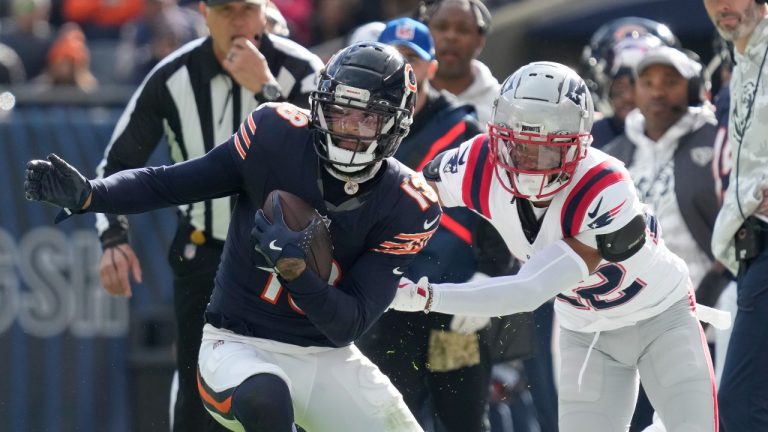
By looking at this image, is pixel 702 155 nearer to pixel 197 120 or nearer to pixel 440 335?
pixel 440 335

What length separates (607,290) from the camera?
513 cm

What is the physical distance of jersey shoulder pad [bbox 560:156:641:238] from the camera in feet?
16.0

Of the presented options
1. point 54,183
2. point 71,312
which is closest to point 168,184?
point 54,183

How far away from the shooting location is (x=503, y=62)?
447 inches

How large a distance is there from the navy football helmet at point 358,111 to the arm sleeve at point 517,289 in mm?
470

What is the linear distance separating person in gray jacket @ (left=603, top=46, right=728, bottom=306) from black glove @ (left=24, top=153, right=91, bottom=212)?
3.03 metres

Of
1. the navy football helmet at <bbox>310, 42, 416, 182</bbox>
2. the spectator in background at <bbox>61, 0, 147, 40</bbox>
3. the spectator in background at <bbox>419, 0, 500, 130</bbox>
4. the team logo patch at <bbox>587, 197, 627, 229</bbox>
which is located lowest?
the spectator in background at <bbox>61, 0, 147, 40</bbox>

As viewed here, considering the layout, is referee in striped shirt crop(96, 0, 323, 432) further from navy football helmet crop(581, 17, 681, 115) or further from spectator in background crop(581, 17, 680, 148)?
navy football helmet crop(581, 17, 681, 115)

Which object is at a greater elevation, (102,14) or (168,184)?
(168,184)

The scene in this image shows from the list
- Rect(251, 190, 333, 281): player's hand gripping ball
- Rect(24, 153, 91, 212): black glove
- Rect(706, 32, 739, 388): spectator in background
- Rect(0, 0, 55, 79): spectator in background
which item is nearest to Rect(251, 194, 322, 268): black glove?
Rect(251, 190, 333, 281): player's hand gripping ball

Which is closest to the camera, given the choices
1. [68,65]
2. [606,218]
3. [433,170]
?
[606,218]

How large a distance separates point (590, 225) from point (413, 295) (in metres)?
0.63

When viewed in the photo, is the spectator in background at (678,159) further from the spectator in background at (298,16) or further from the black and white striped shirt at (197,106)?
the spectator in background at (298,16)

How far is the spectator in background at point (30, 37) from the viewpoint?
10820mm
